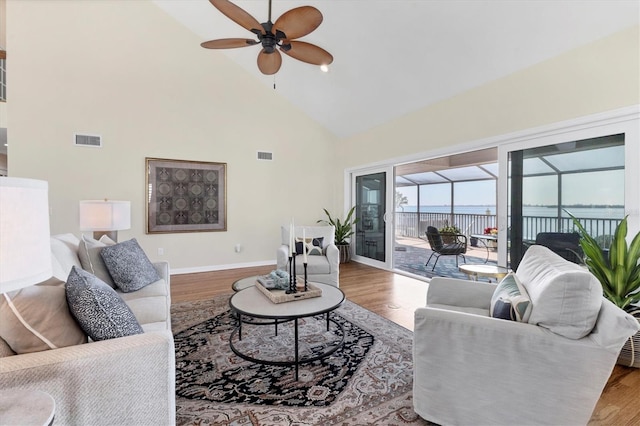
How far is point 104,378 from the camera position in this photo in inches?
41.8

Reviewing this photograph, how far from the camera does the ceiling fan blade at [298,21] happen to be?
2.09m

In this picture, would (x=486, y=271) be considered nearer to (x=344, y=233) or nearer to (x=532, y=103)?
(x=532, y=103)

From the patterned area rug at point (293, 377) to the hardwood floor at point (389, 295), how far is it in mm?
622

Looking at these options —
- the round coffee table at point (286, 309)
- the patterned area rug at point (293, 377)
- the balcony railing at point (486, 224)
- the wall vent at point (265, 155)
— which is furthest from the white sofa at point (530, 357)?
the wall vent at point (265, 155)

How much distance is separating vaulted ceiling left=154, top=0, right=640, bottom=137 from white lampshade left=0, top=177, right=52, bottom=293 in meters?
3.45

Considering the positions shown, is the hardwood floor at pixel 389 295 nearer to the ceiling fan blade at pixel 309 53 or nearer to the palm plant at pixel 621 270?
the palm plant at pixel 621 270

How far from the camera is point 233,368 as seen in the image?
2082 mm

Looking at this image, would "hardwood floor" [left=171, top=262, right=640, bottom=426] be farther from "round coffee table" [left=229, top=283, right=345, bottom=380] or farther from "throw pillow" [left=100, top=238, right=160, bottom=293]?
"throw pillow" [left=100, top=238, right=160, bottom=293]

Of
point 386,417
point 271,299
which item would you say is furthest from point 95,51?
point 386,417

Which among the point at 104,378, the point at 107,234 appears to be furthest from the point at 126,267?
the point at 104,378

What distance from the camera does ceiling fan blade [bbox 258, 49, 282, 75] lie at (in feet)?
9.01

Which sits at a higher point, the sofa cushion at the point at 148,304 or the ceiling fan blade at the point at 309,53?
the ceiling fan blade at the point at 309,53

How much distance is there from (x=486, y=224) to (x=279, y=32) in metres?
7.80

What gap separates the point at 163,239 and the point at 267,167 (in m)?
2.21
